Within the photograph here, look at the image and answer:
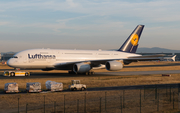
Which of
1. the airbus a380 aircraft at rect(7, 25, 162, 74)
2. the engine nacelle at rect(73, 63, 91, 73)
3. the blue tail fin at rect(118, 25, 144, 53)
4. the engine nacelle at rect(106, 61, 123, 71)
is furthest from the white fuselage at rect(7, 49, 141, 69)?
the blue tail fin at rect(118, 25, 144, 53)

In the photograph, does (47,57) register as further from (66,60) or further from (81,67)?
(81,67)

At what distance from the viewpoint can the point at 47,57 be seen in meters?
52.0

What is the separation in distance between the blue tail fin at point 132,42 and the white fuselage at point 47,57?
9346 mm

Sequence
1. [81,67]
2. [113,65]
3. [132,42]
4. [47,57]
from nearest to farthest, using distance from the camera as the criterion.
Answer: [81,67]
[113,65]
[47,57]
[132,42]

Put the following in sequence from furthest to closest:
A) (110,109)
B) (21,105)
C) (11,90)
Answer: (11,90), (21,105), (110,109)

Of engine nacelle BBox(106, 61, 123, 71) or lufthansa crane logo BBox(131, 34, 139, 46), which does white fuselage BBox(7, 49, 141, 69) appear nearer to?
engine nacelle BBox(106, 61, 123, 71)

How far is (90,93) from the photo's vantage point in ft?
99.0

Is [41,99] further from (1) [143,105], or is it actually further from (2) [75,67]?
(2) [75,67]

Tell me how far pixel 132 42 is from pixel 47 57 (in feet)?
85.0

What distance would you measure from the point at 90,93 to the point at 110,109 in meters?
8.72

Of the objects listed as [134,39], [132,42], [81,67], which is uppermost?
[134,39]

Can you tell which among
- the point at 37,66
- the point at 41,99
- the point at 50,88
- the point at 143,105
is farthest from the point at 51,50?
the point at 143,105

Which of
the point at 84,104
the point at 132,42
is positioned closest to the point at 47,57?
the point at 132,42

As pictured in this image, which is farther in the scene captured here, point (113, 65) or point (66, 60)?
point (66, 60)
